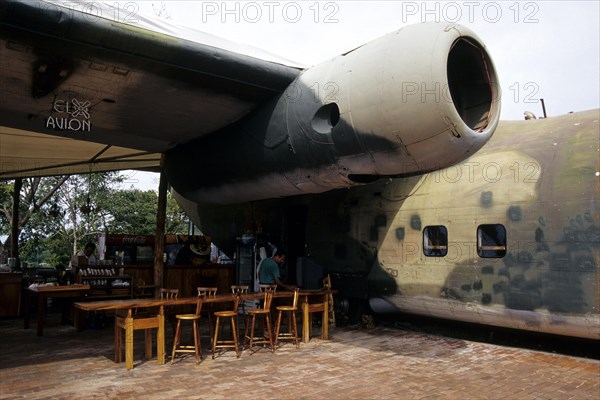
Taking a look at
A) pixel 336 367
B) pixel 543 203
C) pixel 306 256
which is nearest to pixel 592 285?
pixel 543 203

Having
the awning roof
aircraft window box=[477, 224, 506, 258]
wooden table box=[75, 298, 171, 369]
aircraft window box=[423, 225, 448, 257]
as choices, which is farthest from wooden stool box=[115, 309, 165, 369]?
aircraft window box=[477, 224, 506, 258]

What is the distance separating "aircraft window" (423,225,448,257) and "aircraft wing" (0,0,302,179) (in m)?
3.93

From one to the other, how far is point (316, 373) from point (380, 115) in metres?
3.74

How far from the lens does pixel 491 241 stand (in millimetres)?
7898

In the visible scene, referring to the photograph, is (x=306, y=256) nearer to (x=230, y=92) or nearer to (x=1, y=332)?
(x=230, y=92)

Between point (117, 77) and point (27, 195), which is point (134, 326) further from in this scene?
point (27, 195)

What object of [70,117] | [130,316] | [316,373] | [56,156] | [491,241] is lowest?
[316,373]

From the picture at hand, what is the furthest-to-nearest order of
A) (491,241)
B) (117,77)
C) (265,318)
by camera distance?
1. (265,318)
2. (491,241)
3. (117,77)

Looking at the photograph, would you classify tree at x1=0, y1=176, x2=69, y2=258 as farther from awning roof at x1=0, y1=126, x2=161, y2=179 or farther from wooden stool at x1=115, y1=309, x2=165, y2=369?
wooden stool at x1=115, y1=309, x2=165, y2=369

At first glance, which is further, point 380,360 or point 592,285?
point 380,360

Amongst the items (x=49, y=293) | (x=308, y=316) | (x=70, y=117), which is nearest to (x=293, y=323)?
(x=308, y=316)

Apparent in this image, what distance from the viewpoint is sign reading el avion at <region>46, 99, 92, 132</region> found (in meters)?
6.87

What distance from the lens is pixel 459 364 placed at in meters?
7.26

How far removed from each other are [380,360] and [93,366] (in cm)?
432
